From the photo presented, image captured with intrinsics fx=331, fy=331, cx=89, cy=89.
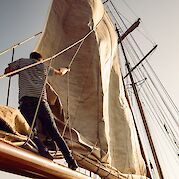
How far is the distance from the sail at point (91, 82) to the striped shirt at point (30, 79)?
1.32 meters

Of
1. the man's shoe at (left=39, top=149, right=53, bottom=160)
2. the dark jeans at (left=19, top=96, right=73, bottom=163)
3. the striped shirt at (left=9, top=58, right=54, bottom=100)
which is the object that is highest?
the striped shirt at (left=9, top=58, right=54, bottom=100)

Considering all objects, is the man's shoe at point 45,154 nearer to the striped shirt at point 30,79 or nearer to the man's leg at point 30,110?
the man's leg at point 30,110

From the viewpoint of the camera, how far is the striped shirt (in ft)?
9.08

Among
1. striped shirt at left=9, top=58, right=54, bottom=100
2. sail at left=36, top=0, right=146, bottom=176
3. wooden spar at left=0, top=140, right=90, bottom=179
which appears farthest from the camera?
sail at left=36, top=0, right=146, bottom=176

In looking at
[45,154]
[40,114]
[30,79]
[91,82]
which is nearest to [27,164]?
[45,154]

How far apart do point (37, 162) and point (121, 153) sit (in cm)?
352

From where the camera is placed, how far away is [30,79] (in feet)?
9.31

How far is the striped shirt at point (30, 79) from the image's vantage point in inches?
109

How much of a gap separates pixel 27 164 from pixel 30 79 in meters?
0.94

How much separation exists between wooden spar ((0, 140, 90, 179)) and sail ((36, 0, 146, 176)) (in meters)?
1.45

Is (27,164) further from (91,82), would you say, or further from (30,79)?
(91,82)

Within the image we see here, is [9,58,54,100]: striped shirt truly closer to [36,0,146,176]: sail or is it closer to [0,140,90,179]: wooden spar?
[0,140,90,179]: wooden spar

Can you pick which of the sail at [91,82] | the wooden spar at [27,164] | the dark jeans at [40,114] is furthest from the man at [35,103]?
the sail at [91,82]

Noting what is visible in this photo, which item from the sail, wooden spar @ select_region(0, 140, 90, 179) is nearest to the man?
wooden spar @ select_region(0, 140, 90, 179)
